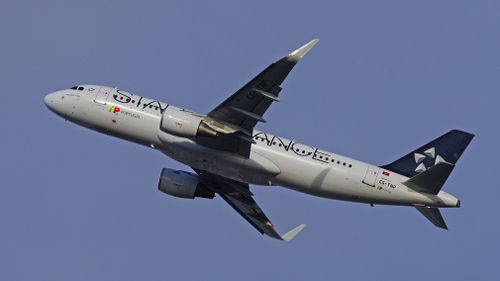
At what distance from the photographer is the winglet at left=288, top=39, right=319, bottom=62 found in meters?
44.1

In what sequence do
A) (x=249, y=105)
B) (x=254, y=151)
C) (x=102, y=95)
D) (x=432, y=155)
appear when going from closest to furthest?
1. (x=249, y=105)
2. (x=254, y=151)
3. (x=432, y=155)
4. (x=102, y=95)

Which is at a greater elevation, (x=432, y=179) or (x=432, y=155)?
(x=432, y=155)

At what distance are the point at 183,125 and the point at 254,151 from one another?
5603 mm

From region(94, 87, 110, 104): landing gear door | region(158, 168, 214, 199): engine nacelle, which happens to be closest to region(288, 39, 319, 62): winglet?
region(94, 87, 110, 104): landing gear door

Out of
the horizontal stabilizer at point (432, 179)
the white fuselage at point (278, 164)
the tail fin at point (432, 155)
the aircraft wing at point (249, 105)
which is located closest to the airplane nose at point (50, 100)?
the white fuselage at point (278, 164)

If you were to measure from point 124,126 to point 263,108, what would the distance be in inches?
406

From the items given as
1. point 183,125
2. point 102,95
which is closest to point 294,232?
point 183,125

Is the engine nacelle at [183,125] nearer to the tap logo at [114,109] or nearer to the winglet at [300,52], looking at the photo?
the tap logo at [114,109]

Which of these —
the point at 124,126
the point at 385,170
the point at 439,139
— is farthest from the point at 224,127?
the point at 439,139

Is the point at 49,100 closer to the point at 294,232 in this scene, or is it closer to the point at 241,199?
the point at 241,199

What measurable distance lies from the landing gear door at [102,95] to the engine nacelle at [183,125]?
681cm

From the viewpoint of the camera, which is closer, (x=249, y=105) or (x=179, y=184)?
(x=249, y=105)

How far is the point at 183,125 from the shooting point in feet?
165

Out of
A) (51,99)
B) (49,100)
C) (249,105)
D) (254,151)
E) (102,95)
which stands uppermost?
(249,105)
